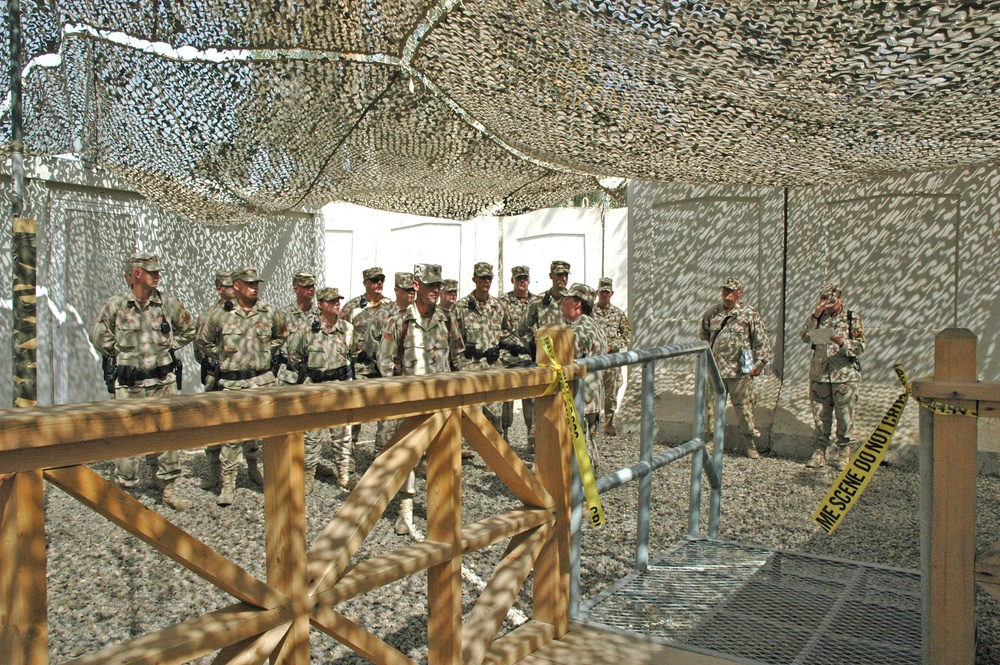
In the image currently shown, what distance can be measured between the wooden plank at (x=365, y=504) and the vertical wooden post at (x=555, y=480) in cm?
64

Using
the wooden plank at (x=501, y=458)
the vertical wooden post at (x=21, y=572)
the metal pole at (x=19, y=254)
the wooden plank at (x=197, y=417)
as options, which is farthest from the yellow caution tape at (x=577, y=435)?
the metal pole at (x=19, y=254)

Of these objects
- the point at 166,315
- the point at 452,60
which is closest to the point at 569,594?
the point at 452,60

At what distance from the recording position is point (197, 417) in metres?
1.58

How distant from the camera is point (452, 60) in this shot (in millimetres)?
3320

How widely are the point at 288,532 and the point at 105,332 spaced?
5.01 metres

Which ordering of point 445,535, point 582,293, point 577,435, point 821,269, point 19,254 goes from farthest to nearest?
point 821,269 < point 582,293 < point 19,254 < point 577,435 < point 445,535

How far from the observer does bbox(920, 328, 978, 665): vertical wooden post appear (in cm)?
228

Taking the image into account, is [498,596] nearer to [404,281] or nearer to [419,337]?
[419,337]

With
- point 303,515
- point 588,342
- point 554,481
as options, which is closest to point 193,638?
point 303,515

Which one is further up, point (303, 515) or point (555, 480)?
point (303, 515)

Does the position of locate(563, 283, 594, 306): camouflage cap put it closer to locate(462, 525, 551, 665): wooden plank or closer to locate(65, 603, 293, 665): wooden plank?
locate(462, 525, 551, 665): wooden plank

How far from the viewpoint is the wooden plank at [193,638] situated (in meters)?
1.49

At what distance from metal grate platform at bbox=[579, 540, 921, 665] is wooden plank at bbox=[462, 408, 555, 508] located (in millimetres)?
585

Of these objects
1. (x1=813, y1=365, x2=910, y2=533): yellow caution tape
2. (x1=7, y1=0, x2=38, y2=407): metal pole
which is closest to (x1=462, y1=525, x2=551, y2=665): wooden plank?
(x1=813, y1=365, x2=910, y2=533): yellow caution tape
